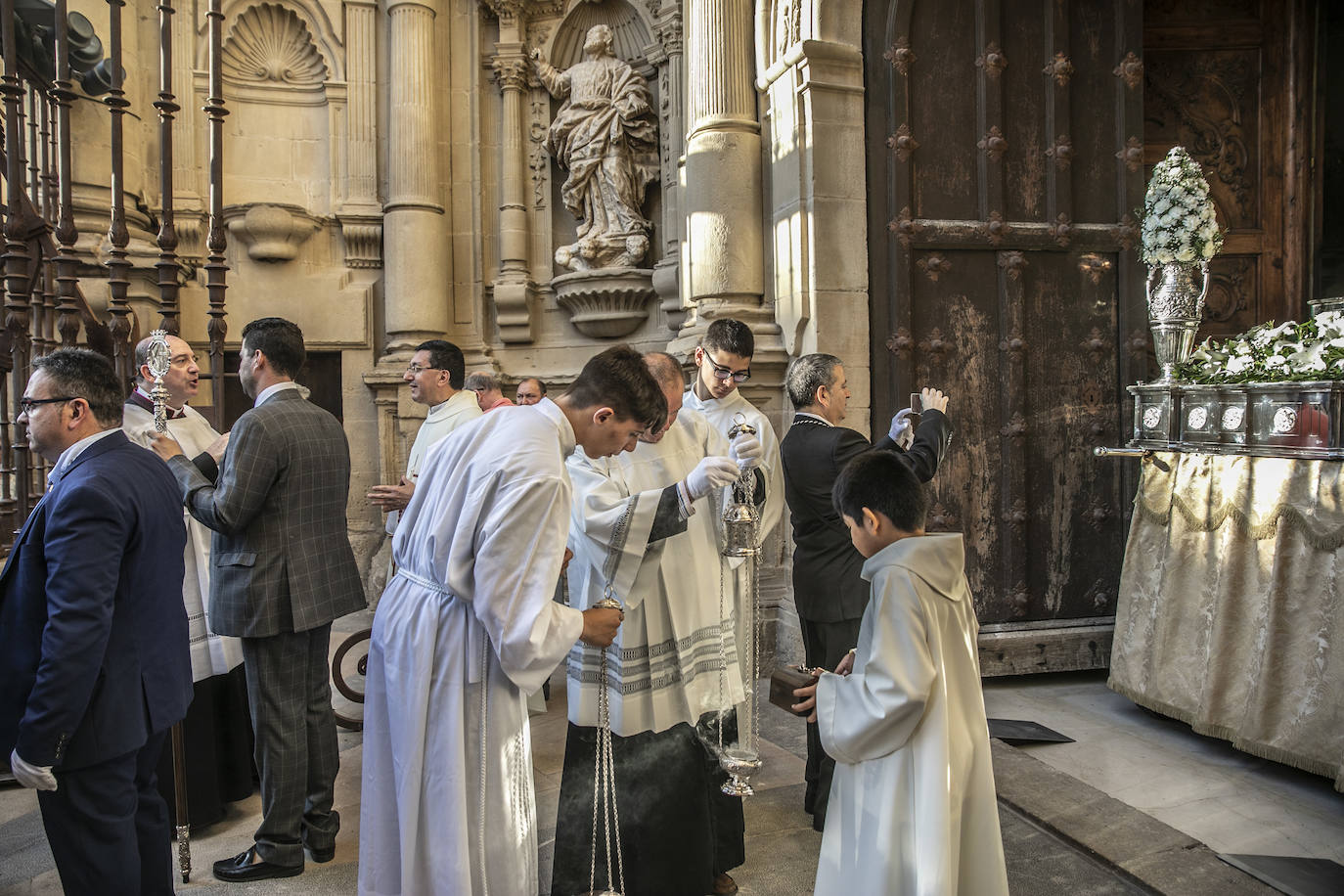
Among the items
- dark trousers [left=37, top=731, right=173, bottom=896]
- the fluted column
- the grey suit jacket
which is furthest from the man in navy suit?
the fluted column

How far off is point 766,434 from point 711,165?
102 inches

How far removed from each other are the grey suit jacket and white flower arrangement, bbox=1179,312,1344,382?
167 inches

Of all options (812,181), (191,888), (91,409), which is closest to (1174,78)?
(812,181)

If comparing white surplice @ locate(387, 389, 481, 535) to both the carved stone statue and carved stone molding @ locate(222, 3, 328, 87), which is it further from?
carved stone molding @ locate(222, 3, 328, 87)

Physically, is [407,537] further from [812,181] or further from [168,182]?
[812,181]

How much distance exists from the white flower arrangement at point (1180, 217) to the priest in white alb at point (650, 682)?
139 inches

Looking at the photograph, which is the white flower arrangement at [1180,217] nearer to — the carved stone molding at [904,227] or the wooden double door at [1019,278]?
the wooden double door at [1019,278]

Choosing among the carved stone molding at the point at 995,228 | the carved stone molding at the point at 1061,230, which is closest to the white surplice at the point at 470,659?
the carved stone molding at the point at 995,228

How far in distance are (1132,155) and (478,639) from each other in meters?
5.33

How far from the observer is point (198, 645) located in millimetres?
3895

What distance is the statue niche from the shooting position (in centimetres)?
793

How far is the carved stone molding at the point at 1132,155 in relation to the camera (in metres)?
5.99

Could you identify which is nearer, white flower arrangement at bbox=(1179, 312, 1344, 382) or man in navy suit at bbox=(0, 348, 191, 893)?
man in navy suit at bbox=(0, 348, 191, 893)

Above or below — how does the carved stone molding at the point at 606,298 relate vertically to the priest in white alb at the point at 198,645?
above
